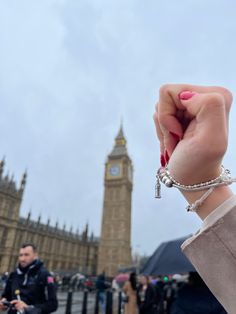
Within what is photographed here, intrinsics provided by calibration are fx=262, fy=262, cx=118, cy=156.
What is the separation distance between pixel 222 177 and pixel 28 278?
288 centimetres

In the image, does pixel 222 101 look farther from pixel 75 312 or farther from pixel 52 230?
pixel 52 230

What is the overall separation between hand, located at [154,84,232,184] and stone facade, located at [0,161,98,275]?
36.9 meters

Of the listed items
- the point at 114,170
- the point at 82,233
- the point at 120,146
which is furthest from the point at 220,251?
the point at 82,233

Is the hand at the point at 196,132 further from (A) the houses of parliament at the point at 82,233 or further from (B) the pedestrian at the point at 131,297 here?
(A) the houses of parliament at the point at 82,233

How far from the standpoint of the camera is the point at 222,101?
0.52 metres

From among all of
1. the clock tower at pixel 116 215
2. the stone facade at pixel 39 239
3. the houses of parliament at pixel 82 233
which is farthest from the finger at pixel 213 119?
the clock tower at pixel 116 215

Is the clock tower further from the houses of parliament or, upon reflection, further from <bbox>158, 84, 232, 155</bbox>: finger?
<bbox>158, 84, 232, 155</bbox>: finger

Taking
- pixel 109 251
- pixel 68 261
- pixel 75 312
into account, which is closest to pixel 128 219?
pixel 109 251

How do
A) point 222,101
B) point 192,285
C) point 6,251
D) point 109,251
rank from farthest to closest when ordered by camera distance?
point 109,251 → point 6,251 → point 192,285 → point 222,101

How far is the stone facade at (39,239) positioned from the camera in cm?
3559

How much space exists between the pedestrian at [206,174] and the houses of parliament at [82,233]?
38.8 metres

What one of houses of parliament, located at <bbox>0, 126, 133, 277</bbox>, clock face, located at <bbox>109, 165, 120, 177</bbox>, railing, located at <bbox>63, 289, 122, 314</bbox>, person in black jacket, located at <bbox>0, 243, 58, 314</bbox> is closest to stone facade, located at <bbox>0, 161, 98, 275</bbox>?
houses of parliament, located at <bbox>0, 126, 133, 277</bbox>

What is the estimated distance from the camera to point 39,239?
43375 mm

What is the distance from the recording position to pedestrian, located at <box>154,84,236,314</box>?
0.52 meters
